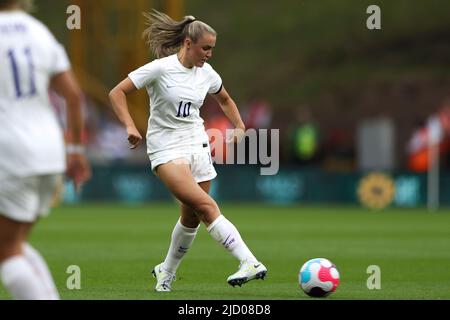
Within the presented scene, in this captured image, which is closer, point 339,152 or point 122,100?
point 122,100

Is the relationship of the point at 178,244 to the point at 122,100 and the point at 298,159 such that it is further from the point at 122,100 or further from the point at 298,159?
the point at 298,159

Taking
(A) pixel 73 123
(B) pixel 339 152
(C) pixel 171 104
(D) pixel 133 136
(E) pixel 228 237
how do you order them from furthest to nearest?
(B) pixel 339 152
(C) pixel 171 104
(E) pixel 228 237
(D) pixel 133 136
(A) pixel 73 123

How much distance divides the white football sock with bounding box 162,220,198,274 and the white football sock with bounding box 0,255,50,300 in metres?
3.78

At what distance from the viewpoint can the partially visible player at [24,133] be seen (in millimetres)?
6777

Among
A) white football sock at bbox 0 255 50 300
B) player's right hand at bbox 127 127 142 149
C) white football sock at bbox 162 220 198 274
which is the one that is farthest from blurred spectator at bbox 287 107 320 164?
white football sock at bbox 0 255 50 300

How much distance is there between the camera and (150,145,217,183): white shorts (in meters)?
10.2

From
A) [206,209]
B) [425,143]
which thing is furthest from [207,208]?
[425,143]

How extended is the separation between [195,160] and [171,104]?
0.53m

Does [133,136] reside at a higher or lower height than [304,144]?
higher

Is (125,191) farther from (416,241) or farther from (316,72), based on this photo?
(316,72)

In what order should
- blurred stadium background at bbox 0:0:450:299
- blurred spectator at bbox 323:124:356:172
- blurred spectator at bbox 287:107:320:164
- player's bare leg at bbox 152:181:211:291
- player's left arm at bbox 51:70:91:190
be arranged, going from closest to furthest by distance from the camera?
player's left arm at bbox 51:70:91:190, player's bare leg at bbox 152:181:211:291, blurred stadium background at bbox 0:0:450:299, blurred spectator at bbox 287:107:320:164, blurred spectator at bbox 323:124:356:172

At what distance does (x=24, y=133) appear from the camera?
6797mm

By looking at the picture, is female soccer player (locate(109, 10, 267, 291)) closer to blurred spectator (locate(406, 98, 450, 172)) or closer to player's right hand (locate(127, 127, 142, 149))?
player's right hand (locate(127, 127, 142, 149))
